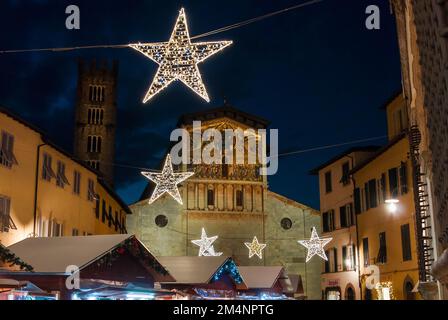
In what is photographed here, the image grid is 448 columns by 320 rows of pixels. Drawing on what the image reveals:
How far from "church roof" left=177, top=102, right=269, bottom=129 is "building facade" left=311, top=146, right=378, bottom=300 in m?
13.8

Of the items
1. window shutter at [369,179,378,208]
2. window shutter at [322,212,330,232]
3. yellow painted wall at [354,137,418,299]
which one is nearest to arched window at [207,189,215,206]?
window shutter at [322,212,330,232]

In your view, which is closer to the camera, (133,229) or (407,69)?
(407,69)

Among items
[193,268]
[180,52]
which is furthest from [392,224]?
[180,52]

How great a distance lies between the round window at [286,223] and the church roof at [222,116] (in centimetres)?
910

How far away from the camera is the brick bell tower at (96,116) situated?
7125 cm

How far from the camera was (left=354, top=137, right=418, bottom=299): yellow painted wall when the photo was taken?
88.5 ft

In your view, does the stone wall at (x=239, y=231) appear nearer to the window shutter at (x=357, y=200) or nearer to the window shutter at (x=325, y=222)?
the window shutter at (x=325, y=222)

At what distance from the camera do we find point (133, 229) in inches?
2055

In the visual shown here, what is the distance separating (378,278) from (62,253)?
20.7 meters

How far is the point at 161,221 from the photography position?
53.1 meters
